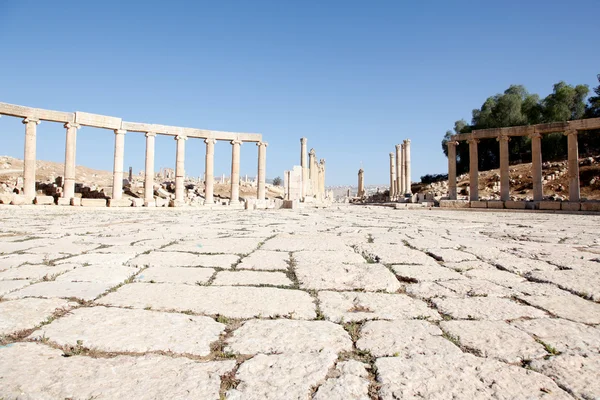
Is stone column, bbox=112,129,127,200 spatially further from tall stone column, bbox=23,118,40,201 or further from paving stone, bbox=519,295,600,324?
paving stone, bbox=519,295,600,324

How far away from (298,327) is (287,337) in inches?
5.3

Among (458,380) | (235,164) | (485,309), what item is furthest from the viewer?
(235,164)

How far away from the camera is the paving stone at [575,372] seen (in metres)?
1.40

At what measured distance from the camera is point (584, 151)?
40.2m

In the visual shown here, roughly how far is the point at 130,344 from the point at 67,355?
0.26 meters

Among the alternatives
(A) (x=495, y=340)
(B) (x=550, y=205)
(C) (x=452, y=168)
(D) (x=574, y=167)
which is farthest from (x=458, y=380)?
(C) (x=452, y=168)

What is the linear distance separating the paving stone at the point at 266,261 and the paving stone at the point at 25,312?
5.15 feet

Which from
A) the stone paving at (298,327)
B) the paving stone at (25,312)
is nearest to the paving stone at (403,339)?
the stone paving at (298,327)

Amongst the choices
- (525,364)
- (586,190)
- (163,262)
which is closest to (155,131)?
(163,262)

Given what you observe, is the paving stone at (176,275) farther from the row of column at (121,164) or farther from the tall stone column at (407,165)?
the tall stone column at (407,165)

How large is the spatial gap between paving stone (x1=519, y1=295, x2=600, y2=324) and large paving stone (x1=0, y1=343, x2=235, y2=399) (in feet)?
6.79

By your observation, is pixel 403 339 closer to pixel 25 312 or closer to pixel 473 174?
pixel 25 312

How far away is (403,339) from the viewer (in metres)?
1.85

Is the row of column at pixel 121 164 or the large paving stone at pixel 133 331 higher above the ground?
the row of column at pixel 121 164
